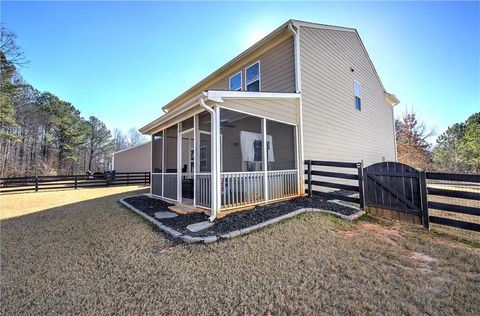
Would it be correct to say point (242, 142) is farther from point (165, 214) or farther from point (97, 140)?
point (97, 140)

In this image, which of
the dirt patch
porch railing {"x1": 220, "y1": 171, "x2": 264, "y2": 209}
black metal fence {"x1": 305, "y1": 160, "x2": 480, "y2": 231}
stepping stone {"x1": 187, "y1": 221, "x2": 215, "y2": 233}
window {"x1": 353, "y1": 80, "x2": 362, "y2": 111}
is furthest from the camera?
window {"x1": 353, "y1": 80, "x2": 362, "y2": 111}

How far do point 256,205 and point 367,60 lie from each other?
10.8m

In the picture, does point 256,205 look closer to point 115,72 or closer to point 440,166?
point 115,72

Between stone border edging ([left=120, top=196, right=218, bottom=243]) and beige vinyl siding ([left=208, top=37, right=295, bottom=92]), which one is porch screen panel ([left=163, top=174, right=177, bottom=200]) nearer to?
stone border edging ([left=120, top=196, right=218, bottom=243])

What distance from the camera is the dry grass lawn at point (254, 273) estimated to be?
2.27m

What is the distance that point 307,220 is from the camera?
4754 millimetres

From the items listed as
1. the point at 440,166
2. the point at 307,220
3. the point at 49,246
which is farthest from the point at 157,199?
the point at 440,166

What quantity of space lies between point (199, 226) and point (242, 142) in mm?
3017

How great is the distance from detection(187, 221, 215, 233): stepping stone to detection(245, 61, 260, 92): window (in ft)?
19.7

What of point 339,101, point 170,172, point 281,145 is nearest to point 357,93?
point 339,101

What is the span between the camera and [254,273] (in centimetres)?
286

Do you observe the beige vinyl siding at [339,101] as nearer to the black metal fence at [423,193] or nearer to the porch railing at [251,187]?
the porch railing at [251,187]

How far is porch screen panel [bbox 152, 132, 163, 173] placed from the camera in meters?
8.96

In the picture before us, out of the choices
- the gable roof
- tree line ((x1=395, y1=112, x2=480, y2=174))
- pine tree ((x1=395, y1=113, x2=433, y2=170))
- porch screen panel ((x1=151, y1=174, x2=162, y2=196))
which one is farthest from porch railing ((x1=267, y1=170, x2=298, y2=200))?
pine tree ((x1=395, y1=113, x2=433, y2=170))
